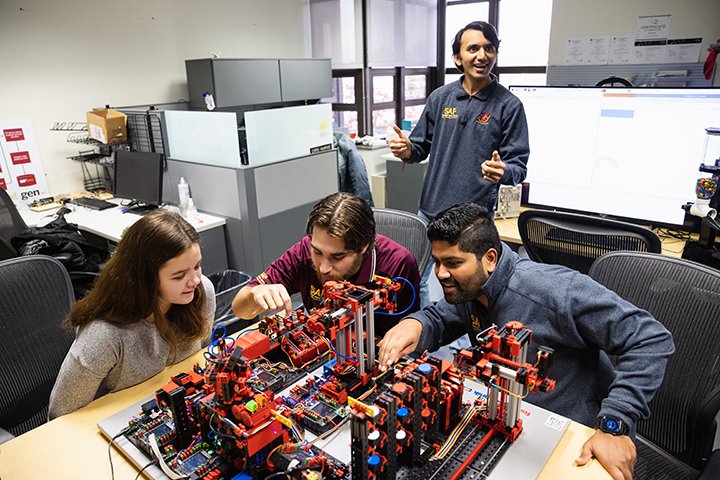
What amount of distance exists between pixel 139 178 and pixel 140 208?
0.21 metres

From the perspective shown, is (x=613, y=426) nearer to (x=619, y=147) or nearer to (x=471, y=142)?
(x=471, y=142)

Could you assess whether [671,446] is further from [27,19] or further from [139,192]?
[27,19]

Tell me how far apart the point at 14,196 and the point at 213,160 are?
5.21 ft

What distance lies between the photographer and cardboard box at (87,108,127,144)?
11.9 ft

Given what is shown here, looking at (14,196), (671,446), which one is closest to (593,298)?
(671,446)

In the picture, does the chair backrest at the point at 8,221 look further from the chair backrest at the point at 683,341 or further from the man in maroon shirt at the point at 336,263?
the chair backrest at the point at 683,341

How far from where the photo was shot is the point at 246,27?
5074 millimetres

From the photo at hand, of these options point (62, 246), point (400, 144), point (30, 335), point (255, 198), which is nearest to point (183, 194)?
point (255, 198)

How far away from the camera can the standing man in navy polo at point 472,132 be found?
2209mm

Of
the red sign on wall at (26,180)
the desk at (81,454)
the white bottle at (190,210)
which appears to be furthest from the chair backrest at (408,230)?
the red sign on wall at (26,180)

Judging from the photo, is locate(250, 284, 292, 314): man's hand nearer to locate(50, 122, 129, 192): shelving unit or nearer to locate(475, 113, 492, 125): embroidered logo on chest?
locate(475, 113, 492, 125): embroidered logo on chest

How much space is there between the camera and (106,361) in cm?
142

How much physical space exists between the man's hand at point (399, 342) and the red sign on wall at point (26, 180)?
11.5 ft

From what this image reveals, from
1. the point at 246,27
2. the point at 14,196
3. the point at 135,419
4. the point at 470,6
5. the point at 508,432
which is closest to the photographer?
the point at 508,432
